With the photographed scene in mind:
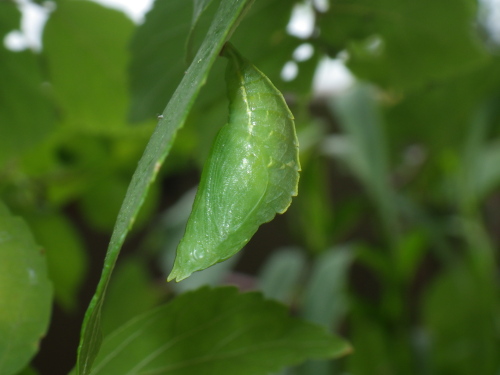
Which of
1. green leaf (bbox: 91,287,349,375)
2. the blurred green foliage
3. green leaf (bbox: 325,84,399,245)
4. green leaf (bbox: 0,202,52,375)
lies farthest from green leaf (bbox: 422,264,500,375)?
green leaf (bbox: 0,202,52,375)

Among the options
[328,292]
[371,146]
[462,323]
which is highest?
[371,146]

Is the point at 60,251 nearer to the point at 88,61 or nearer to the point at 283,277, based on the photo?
the point at 88,61

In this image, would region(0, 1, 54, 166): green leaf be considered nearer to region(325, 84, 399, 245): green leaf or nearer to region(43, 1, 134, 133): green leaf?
region(43, 1, 134, 133): green leaf

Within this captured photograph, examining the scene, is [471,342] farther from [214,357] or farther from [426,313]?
[214,357]

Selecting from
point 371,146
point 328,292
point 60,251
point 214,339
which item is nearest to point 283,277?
point 328,292

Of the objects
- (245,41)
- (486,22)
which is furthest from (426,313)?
(486,22)

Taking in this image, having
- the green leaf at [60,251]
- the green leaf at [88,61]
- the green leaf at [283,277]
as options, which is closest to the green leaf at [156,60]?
the green leaf at [88,61]

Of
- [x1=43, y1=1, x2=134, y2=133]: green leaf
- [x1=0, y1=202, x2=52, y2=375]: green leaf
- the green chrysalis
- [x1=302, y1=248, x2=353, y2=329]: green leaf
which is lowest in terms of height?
[x1=302, y1=248, x2=353, y2=329]: green leaf
